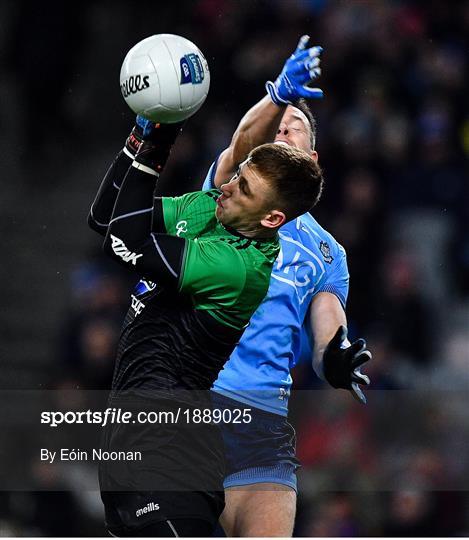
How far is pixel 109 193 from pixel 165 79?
43 cm

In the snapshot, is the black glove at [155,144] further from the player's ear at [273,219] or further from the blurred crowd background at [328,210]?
the blurred crowd background at [328,210]

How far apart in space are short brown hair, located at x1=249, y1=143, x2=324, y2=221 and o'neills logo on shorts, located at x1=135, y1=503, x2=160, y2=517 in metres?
1.09

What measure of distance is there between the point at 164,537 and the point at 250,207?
1152 millimetres

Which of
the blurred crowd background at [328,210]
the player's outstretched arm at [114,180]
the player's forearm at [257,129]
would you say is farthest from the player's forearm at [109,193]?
the blurred crowd background at [328,210]

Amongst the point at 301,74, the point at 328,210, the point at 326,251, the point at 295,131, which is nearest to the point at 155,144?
the point at 301,74

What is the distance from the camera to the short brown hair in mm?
3977

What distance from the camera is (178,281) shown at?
12.7 ft

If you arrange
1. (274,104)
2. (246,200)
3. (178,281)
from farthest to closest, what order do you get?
(274,104) < (246,200) < (178,281)

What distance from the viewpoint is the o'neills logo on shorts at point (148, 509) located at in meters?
3.88

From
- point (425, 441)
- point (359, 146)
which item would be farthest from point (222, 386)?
point (359, 146)

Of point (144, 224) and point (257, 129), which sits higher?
point (257, 129)

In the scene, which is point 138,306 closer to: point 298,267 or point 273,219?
point 273,219

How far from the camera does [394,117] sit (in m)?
9.81

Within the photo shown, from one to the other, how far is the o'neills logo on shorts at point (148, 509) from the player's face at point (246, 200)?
990 millimetres
